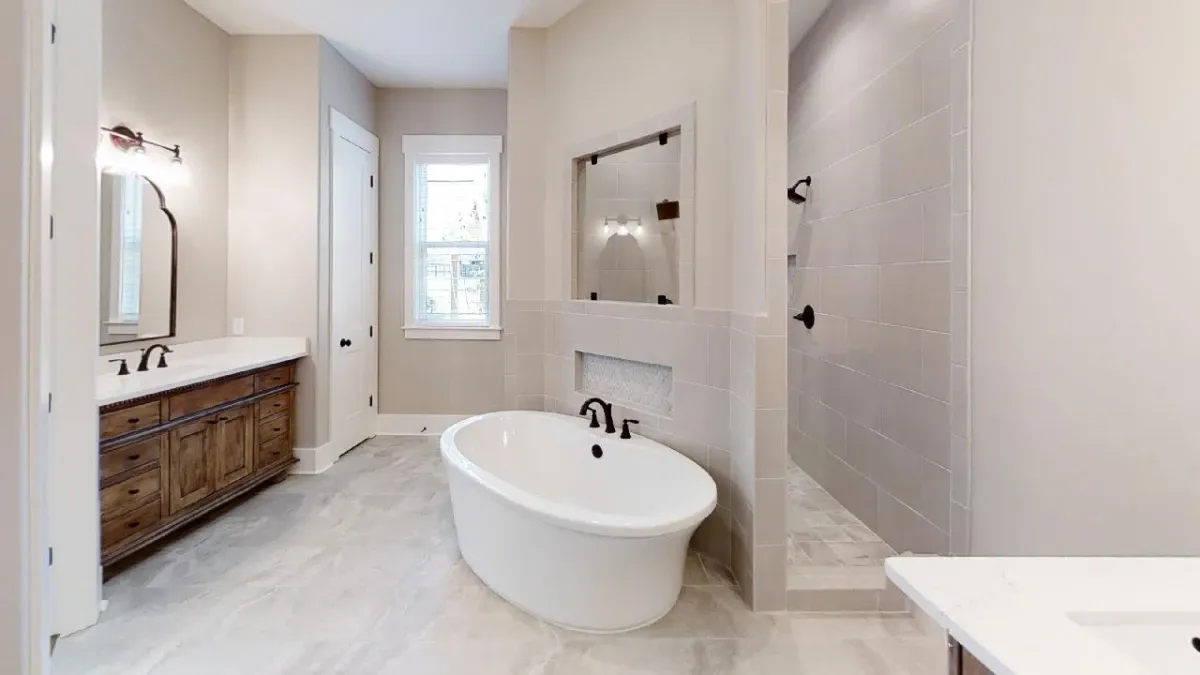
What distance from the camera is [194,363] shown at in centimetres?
314

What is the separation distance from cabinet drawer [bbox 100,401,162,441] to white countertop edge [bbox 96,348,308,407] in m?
0.06

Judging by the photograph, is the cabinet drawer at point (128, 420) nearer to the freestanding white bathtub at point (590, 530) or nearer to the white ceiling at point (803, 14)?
the freestanding white bathtub at point (590, 530)

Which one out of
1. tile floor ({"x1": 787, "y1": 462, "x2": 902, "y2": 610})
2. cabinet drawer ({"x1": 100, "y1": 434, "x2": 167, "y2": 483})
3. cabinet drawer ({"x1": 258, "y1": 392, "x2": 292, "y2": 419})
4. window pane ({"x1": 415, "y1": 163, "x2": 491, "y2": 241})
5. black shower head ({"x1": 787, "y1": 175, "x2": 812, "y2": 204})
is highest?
window pane ({"x1": 415, "y1": 163, "x2": 491, "y2": 241})

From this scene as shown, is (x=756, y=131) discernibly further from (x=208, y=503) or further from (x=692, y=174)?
(x=208, y=503)

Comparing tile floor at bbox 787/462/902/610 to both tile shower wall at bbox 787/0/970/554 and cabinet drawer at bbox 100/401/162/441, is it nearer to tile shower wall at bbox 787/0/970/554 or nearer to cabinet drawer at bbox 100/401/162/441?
tile shower wall at bbox 787/0/970/554

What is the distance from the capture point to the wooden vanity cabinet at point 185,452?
7.63ft

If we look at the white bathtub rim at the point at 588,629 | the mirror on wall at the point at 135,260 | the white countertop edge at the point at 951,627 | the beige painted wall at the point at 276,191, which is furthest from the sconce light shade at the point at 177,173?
the white countertop edge at the point at 951,627

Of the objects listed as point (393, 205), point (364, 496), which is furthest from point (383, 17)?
point (364, 496)

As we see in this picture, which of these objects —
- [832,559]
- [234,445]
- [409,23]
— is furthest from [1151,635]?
[409,23]

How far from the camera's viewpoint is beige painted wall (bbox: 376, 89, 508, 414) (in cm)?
477

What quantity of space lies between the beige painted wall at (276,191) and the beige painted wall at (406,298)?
1038 millimetres

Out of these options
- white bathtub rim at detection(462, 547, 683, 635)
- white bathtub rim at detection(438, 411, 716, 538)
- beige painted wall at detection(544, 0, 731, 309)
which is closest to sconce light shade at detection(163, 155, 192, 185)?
beige painted wall at detection(544, 0, 731, 309)

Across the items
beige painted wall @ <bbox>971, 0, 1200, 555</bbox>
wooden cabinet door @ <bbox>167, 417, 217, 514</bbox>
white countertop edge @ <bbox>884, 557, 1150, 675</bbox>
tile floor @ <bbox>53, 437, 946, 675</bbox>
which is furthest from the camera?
wooden cabinet door @ <bbox>167, 417, 217, 514</bbox>

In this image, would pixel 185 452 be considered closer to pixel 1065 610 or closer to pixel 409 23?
pixel 409 23
